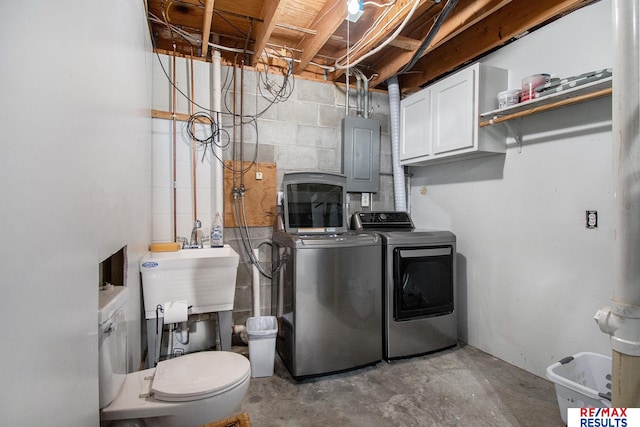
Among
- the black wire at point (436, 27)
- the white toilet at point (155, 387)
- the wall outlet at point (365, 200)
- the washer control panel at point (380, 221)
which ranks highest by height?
the black wire at point (436, 27)

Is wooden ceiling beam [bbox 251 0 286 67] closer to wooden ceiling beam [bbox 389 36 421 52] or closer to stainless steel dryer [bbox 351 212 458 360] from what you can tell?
wooden ceiling beam [bbox 389 36 421 52]

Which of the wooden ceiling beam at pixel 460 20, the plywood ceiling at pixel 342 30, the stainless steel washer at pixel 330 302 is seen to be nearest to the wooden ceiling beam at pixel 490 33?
the plywood ceiling at pixel 342 30

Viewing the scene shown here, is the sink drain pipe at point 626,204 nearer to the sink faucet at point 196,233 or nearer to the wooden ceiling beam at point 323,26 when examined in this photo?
the wooden ceiling beam at point 323,26

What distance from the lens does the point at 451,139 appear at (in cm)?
250

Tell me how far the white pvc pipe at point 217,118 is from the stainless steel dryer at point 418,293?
143cm

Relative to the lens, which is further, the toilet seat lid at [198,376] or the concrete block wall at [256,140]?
the concrete block wall at [256,140]

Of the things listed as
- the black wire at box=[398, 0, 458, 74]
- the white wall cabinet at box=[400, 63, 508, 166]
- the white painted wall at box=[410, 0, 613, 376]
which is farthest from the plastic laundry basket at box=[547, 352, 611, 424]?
the black wire at box=[398, 0, 458, 74]

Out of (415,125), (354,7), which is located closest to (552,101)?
(415,125)

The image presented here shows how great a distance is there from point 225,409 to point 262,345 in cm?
85

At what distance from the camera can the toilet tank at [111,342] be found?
1.06 m

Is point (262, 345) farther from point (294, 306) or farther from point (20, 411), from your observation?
point (20, 411)

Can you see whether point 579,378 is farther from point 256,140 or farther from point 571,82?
point 256,140

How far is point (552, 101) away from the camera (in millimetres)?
1913

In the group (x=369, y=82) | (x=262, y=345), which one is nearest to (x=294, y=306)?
(x=262, y=345)
